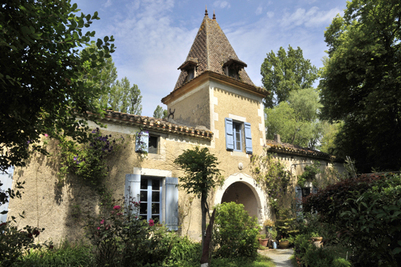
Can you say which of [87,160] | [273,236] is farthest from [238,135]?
[87,160]

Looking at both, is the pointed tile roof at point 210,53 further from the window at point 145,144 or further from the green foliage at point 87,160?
the green foliage at point 87,160

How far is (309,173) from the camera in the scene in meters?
12.4

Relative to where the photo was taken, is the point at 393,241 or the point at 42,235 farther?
the point at 42,235

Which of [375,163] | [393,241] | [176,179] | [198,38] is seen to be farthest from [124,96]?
[393,241]

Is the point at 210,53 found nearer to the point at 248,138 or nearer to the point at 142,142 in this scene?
the point at 248,138

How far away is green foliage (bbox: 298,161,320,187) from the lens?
12.1 meters

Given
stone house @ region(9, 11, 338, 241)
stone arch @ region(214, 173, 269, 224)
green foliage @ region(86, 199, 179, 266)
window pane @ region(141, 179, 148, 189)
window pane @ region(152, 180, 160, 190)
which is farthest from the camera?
stone arch @ region(214, 173, 269, 224)

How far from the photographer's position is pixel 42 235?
6.05 meters

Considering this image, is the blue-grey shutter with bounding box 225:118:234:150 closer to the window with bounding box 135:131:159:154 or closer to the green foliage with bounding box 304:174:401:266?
the window with bounding box 135:131:159:154

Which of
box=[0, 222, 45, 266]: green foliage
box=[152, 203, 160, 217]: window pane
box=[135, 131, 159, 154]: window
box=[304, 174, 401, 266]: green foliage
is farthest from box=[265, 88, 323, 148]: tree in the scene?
box=[0, 222, 45, 266]: green foliage

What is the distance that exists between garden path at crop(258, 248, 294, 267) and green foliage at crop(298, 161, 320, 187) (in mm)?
3442

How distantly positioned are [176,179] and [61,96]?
18.8 ft

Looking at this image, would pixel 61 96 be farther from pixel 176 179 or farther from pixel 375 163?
pixel 375 163

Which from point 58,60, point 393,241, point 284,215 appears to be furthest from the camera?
point 284,215
